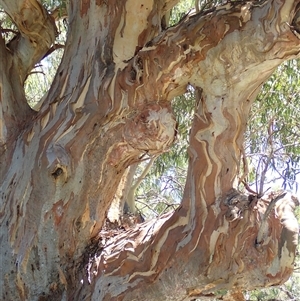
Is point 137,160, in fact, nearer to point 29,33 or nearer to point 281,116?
point 29,33

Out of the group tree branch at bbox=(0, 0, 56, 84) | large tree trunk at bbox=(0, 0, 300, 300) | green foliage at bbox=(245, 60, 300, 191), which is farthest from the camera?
green foliage at bbox=(245, 60, 300, 191)

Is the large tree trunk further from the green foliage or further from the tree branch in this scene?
the green foliage

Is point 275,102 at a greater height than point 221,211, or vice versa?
point 275,102

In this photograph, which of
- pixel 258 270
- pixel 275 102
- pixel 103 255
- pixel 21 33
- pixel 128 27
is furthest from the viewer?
pixel 275 102

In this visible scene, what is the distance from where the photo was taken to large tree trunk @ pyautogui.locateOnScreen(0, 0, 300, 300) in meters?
2.13

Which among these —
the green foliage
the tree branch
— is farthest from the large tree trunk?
the green foliage

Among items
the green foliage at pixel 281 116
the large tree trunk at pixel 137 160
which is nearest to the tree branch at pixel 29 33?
the large tree trunk at pixel 137 160

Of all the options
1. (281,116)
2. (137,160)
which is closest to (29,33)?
(137,160)

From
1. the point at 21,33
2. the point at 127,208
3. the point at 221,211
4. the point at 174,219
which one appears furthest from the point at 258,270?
the point at 21,33

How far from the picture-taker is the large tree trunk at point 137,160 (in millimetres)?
2133

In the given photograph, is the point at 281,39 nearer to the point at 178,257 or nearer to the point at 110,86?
the point at 110,86

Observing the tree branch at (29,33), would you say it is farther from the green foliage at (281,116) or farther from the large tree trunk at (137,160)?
the green foliage at (281,116)

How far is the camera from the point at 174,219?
2.28 metres

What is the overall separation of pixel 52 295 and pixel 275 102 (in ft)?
7.53
